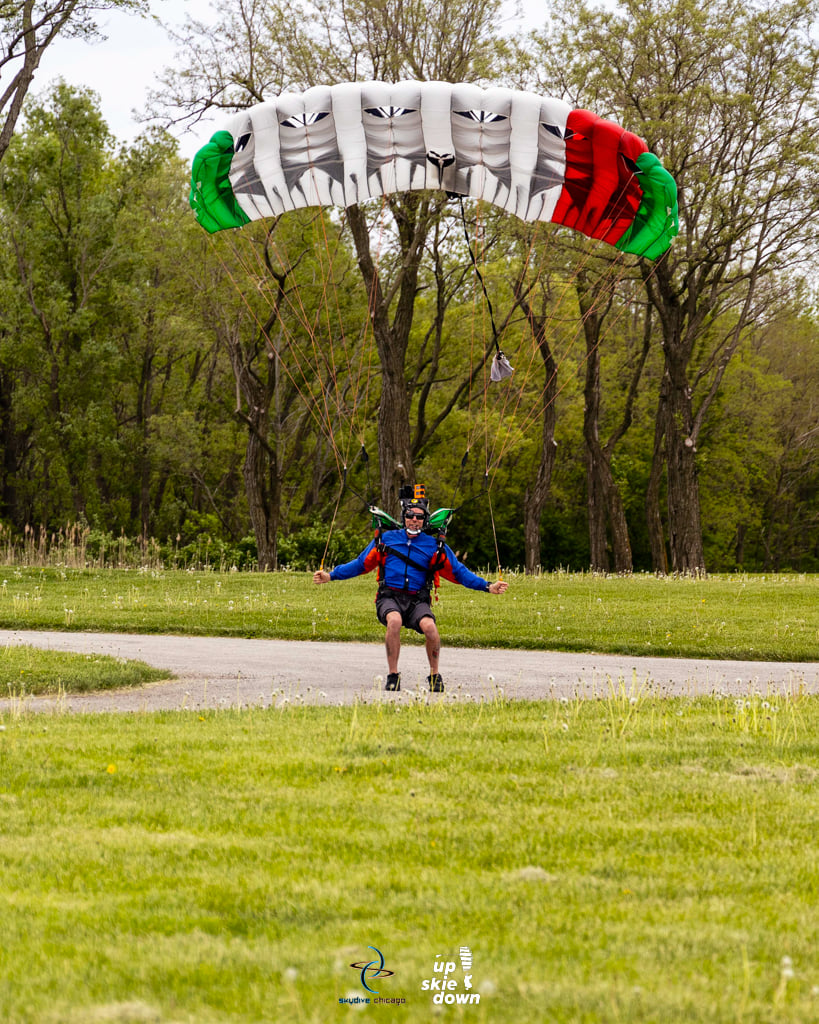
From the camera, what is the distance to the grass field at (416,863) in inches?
142

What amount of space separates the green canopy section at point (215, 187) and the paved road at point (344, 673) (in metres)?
5.19

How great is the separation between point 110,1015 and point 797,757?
199 inches

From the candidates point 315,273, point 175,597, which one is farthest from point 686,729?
point 315,273

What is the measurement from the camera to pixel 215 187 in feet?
45.6

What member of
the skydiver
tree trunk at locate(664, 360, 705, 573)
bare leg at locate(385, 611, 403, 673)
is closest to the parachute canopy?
the skydiver

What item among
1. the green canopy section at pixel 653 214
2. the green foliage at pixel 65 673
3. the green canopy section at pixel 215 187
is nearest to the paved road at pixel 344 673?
the green foliage at pixel 65 673

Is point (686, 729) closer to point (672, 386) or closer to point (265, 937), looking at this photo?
point (265, 937)

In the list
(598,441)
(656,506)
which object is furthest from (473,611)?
(656,506)

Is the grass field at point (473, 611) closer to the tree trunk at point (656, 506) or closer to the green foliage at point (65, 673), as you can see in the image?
the green foliage at point (65, 673)

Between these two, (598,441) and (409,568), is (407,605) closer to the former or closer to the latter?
(409,568)

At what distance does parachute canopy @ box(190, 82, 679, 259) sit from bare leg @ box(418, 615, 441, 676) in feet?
17.5

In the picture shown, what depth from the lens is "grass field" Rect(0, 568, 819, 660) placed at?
1517cm

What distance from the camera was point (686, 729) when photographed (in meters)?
8.13

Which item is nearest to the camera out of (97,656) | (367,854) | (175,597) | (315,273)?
(367,854)
